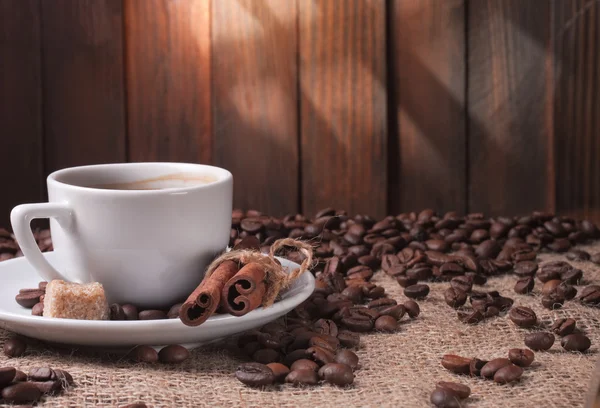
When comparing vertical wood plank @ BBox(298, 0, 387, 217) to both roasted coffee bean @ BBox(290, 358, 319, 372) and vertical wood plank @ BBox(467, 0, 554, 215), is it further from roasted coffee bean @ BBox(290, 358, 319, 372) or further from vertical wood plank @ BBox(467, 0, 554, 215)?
roasted coffee bean @ BBox(290, 358, 319, 372)

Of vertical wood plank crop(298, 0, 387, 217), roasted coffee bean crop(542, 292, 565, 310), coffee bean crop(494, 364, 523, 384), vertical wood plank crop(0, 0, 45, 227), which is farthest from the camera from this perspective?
vertical wood plank crop(298, 0, 387, 217)

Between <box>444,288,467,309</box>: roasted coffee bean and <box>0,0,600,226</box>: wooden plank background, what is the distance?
1.02 m

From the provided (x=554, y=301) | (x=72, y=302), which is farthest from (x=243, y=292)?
(x=554, y=301)

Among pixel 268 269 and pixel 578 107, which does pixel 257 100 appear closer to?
pixel 578 107

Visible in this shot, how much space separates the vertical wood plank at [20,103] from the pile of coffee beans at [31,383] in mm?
1385

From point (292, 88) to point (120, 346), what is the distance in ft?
4.66

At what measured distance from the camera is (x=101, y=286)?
1.10 meters

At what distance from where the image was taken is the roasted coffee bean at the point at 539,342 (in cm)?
116

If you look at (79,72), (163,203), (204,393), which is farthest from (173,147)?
(204,393)

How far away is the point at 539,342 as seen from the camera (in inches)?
45.7

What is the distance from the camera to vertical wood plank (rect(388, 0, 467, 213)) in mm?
2332

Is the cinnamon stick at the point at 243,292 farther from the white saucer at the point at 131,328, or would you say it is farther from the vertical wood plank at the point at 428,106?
the vertical wood plank at the point at 428,106

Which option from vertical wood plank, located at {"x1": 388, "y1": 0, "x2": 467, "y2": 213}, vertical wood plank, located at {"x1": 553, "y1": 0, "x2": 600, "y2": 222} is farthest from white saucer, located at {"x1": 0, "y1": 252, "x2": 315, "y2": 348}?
vertical wood plank, located at {"x1": 553, "y1": 0, "x2": 600, "y2": 222}

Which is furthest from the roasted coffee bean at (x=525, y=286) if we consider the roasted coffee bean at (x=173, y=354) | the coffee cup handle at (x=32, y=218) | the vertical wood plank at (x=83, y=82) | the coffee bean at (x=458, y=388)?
the vertical wood plank at (x=83, y=82)
